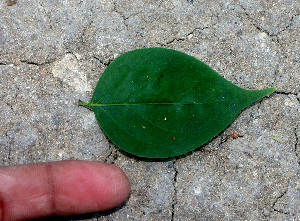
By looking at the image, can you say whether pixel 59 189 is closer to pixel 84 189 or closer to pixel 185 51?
pixel 84 189

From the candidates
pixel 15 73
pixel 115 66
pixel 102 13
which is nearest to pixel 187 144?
pixel 115 66

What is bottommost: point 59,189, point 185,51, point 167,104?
point 59,189

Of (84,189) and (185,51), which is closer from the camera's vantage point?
(84,189)

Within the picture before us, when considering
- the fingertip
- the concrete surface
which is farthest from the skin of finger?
the concrete surface

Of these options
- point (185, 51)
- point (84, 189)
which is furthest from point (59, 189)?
point (185, 51)

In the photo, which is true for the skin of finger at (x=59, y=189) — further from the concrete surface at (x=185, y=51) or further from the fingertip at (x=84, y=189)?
the concrete surface at (x=185, y=51)

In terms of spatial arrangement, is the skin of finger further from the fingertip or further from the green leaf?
the green leaf
